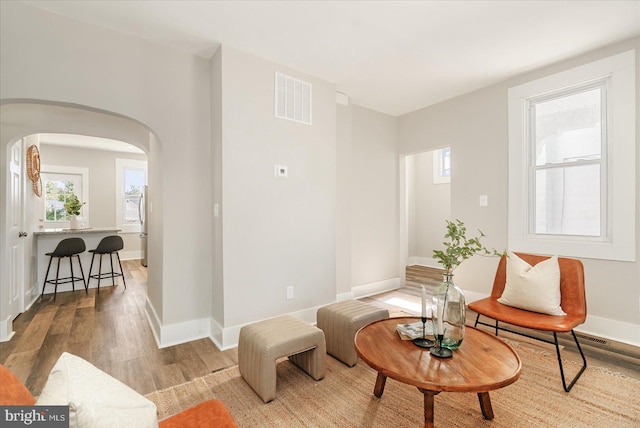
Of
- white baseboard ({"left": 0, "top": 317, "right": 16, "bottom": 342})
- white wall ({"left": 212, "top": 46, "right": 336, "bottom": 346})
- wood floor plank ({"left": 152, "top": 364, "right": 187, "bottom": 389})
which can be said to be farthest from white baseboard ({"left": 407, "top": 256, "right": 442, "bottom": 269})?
white baseboard ({"left": 0, "top": 317, "right": 16, "bottom": 342})

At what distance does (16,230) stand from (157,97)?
2.30 m

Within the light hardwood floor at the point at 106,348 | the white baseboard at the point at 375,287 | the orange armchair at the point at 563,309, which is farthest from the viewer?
the white baseboard at the point at 375,287

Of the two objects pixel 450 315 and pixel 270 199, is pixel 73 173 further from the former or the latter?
pixel 450 315

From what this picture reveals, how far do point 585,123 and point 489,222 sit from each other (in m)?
1.36

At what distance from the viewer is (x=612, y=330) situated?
9.11 ft

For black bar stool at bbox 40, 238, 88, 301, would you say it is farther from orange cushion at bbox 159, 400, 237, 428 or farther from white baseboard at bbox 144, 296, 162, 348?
orange cushion at bbox 159, 400, 237, 428

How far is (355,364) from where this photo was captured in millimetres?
2309

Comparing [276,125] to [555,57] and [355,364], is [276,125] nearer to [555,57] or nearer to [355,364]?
[355,364]

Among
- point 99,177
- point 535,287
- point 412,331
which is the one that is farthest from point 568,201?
point 99,177

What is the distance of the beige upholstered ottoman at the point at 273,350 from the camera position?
1.86m

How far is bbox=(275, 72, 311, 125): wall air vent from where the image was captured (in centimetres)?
306

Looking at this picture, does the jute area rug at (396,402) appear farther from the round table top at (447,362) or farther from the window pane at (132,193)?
the window pane at (132,193)

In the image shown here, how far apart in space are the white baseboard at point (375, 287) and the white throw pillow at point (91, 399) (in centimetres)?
336

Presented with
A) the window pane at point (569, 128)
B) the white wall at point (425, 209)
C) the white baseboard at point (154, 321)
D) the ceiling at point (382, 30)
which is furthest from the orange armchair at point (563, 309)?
the white wall at point (425, 209)
